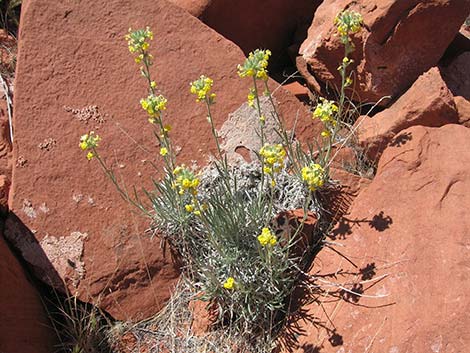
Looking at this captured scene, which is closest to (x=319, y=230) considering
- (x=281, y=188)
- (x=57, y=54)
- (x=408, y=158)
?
(x=281, y=188)

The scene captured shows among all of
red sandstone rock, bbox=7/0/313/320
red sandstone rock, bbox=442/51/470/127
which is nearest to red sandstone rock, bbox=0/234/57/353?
red sandstone rock, bbox=7/0/313/320

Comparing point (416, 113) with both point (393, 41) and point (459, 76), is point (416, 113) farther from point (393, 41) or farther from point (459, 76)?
point (459, 76)

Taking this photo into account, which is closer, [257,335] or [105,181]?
[257,335]

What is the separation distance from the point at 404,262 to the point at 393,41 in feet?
4.82

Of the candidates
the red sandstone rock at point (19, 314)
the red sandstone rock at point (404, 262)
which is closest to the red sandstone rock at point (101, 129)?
the red sandstone rock at point (19, 314)

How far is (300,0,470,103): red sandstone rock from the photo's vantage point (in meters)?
3.58

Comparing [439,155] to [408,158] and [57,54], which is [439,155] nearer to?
[408,158]

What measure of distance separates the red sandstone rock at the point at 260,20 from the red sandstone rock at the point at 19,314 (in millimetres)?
2088

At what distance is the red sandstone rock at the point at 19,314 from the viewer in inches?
112

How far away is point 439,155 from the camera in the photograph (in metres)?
3.11

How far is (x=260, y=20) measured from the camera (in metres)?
4.46

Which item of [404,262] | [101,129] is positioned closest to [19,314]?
[101,129]

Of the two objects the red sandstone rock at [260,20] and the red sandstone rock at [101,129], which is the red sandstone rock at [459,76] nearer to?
the red sandstone rock at [101,129]

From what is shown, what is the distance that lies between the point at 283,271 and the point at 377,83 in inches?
55.9
